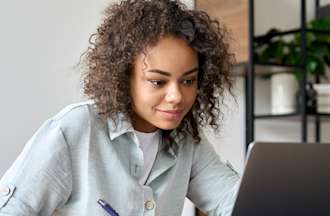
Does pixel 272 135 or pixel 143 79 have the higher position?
pixel 143 79

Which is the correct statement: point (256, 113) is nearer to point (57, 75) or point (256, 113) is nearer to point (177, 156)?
point (57, 75)

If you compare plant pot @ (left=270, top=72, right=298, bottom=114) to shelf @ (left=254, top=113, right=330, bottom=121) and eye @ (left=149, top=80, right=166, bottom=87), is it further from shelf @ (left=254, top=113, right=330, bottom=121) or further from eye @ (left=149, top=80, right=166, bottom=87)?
eye @ (left=149, top=80, right=166, bottom=87)

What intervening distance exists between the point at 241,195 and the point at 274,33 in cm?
184

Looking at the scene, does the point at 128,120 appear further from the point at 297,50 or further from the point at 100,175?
the point at 297,50

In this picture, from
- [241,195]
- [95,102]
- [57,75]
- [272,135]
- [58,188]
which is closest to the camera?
[241,195]

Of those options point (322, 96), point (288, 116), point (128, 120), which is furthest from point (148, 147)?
point (322, 96)

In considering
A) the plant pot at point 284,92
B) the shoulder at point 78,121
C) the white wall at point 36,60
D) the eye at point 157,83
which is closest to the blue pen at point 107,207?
the shoulder at point 78,121

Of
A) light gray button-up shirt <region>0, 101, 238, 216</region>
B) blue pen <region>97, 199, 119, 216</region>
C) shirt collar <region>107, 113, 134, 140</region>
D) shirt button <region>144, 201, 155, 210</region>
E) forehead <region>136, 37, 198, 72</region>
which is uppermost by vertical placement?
forehead <region>136, 37, 198, 72</region>

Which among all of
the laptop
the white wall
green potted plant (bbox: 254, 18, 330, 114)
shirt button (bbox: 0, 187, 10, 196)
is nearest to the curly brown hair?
shirt button (bbox: 0, 187, 10, 196)

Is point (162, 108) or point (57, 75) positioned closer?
point (162, 108)

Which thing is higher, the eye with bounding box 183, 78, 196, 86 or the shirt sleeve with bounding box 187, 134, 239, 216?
the eye with bounding box 183, 78, 196, 86

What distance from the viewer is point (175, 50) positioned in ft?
2.89

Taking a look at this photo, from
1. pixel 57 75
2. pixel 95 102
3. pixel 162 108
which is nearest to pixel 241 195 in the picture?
pixel 162 108

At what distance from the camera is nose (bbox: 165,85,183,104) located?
0.87 metres
